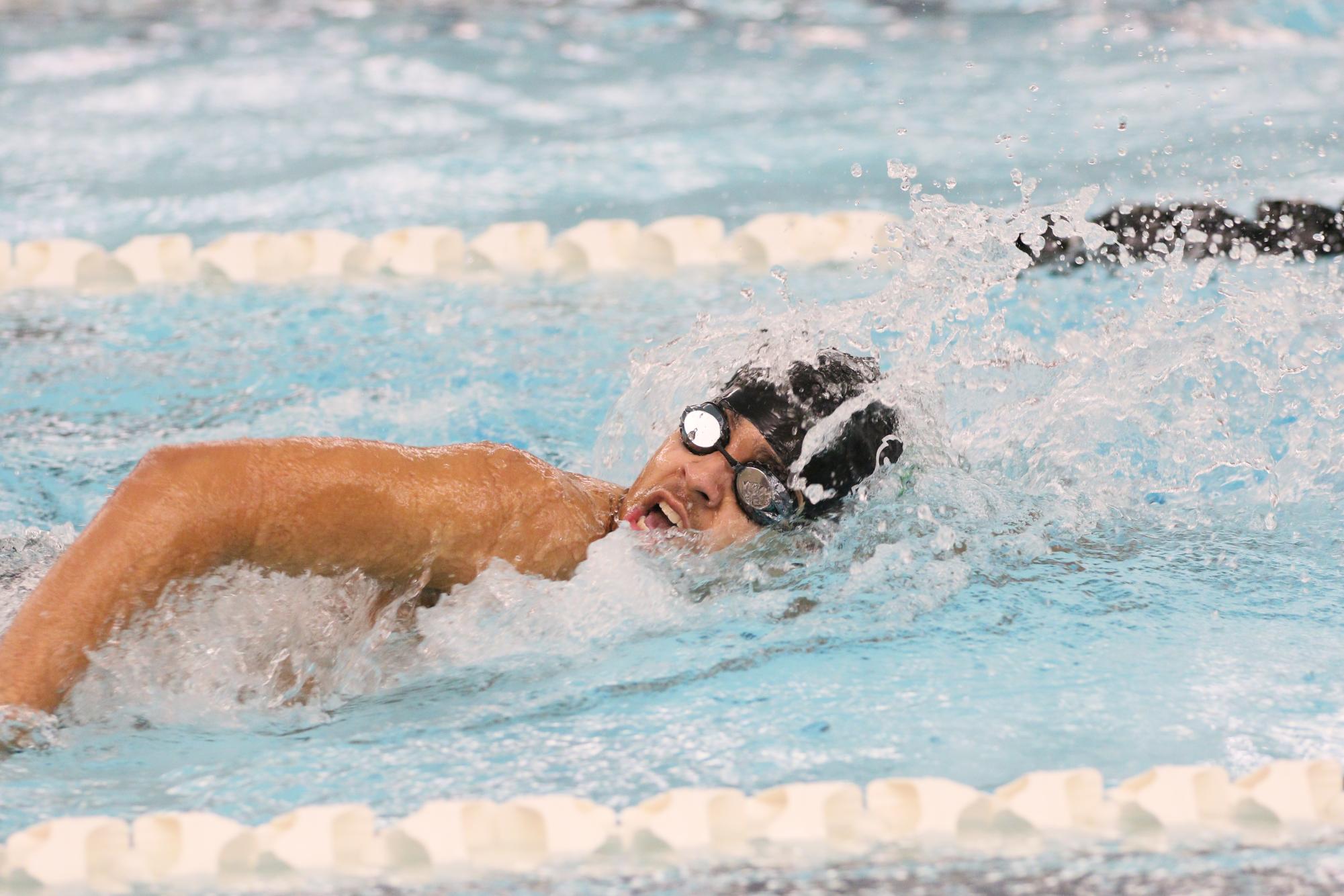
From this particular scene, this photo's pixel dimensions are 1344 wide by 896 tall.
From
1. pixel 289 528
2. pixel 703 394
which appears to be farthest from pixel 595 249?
pixel 289 528

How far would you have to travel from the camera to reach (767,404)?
232 cm

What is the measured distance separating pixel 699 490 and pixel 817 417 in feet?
0.72

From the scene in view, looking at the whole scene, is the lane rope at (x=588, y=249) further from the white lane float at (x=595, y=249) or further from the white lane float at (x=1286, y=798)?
the white lane float at (x=1286, y=798)

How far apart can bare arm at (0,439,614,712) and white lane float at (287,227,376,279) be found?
292 cm

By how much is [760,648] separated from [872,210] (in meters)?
3.45

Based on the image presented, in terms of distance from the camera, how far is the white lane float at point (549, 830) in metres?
1.72

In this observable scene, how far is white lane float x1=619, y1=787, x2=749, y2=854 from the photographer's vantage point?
1.73 m

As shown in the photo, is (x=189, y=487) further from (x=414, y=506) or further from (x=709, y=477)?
(x=709, y=477)

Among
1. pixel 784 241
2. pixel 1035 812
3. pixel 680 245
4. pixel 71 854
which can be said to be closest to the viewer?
pixel 71 854

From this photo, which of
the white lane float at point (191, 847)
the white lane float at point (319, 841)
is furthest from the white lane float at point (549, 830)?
the white lane float at point (191, 847)

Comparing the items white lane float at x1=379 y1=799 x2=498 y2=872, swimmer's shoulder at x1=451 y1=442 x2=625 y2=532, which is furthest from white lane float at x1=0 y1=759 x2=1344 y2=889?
swimmer's shoulder at x1=451 y1=442 x2=625 y2=532

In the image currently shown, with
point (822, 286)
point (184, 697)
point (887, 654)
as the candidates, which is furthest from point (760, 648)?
point (822, 286)

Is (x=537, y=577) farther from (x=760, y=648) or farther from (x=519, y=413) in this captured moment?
(x=519, y=413)

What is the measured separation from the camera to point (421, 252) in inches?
192
